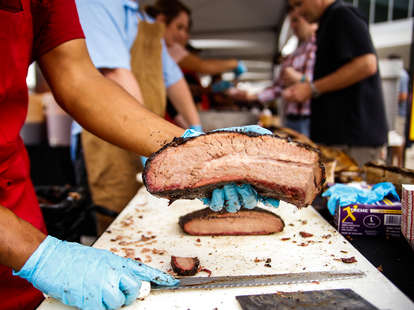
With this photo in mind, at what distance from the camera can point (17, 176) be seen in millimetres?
1275

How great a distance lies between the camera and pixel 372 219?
1.34m

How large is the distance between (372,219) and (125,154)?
1753mm

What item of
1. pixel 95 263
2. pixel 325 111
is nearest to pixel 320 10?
pixel 325 111

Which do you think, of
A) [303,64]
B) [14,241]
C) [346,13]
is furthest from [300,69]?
[14,241]

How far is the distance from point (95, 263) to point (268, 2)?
28.0ft

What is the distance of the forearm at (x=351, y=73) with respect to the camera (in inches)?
102

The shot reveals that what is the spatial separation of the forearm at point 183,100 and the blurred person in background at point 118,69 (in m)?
0.36

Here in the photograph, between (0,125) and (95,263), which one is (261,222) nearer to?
(95,263)

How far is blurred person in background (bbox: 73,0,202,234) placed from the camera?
78.6 inches

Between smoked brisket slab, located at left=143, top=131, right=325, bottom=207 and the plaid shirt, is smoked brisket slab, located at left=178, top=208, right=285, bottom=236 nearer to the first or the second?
smoked brisket slab, located at left=143, top=131, right=325, bottom=207

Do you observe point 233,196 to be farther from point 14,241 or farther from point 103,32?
point 103,32

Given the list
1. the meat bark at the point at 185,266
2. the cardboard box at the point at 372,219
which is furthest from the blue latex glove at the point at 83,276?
the cardboard box at the point at 372,219

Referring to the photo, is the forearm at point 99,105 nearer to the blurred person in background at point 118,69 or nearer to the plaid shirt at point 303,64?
the blurred person in background at point 118,69

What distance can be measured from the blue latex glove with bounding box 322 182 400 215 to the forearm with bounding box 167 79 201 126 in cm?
203
